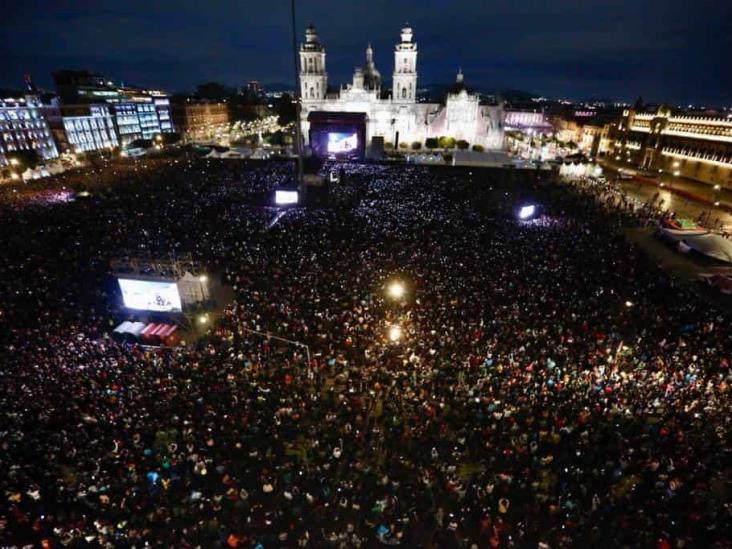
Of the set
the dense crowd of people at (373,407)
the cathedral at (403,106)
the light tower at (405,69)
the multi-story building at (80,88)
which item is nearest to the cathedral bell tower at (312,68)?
the cathedral at (403,106)

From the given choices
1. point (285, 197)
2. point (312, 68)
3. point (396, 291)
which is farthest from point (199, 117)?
point (396, 291)

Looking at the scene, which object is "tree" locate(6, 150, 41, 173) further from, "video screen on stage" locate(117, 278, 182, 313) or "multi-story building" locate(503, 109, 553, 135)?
"multi-story building" locate(503, 109, 553, 135)

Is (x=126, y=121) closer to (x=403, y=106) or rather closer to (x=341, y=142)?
(x=341, y=142)

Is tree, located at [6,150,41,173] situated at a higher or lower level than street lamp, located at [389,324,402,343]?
higher

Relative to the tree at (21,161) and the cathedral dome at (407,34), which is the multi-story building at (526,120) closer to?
the cathedral dome at (407,34)

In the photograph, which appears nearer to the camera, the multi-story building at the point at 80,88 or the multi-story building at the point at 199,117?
the multi-story building at the point at 80,88

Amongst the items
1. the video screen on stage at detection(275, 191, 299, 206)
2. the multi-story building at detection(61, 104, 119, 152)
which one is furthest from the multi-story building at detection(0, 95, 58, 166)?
the video screen on stage at detection(275, 191, 299, 206)

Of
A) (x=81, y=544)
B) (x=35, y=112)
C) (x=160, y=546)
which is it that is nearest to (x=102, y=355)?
(x=81, y=544)

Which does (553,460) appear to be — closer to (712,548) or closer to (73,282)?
(712,548)
